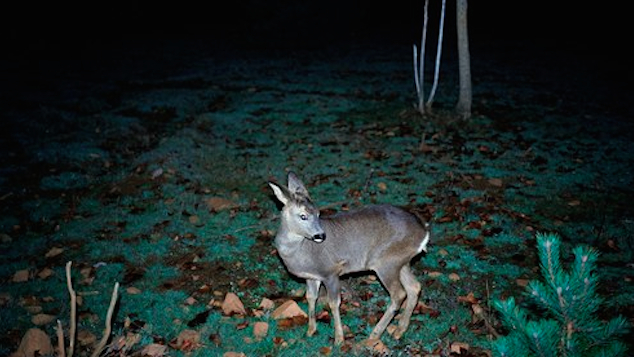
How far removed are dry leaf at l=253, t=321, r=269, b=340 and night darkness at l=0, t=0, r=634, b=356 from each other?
53mm

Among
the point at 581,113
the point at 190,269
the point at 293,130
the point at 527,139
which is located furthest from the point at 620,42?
the point at 190,269

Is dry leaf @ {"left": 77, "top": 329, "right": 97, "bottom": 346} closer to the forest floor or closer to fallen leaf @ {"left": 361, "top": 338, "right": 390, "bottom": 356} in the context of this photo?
the forest floor

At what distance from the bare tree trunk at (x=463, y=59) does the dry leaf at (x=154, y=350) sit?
9097 mm

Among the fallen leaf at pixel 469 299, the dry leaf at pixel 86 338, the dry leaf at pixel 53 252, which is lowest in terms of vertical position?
the fallen leaf at pixel 469 299

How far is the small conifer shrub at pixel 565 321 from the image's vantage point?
2.42m

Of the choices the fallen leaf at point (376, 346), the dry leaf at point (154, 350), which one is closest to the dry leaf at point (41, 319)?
the dry leaf at point (154, 350)

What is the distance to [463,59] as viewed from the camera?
36.5 ft

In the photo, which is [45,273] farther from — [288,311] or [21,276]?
[288,311]

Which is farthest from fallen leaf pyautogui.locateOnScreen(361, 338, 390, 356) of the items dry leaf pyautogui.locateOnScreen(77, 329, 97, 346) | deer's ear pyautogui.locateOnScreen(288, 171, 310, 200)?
dry leaf pyautogui.locateOnScreen(77, 329, 97, 346)

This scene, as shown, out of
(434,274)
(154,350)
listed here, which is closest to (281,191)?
(154,350)

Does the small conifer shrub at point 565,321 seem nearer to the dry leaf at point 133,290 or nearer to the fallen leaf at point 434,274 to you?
the fallen leaf at point 434,274

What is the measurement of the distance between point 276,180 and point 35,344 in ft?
15.6

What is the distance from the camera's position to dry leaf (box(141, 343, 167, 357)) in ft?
14.8

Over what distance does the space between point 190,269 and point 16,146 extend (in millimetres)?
7411
